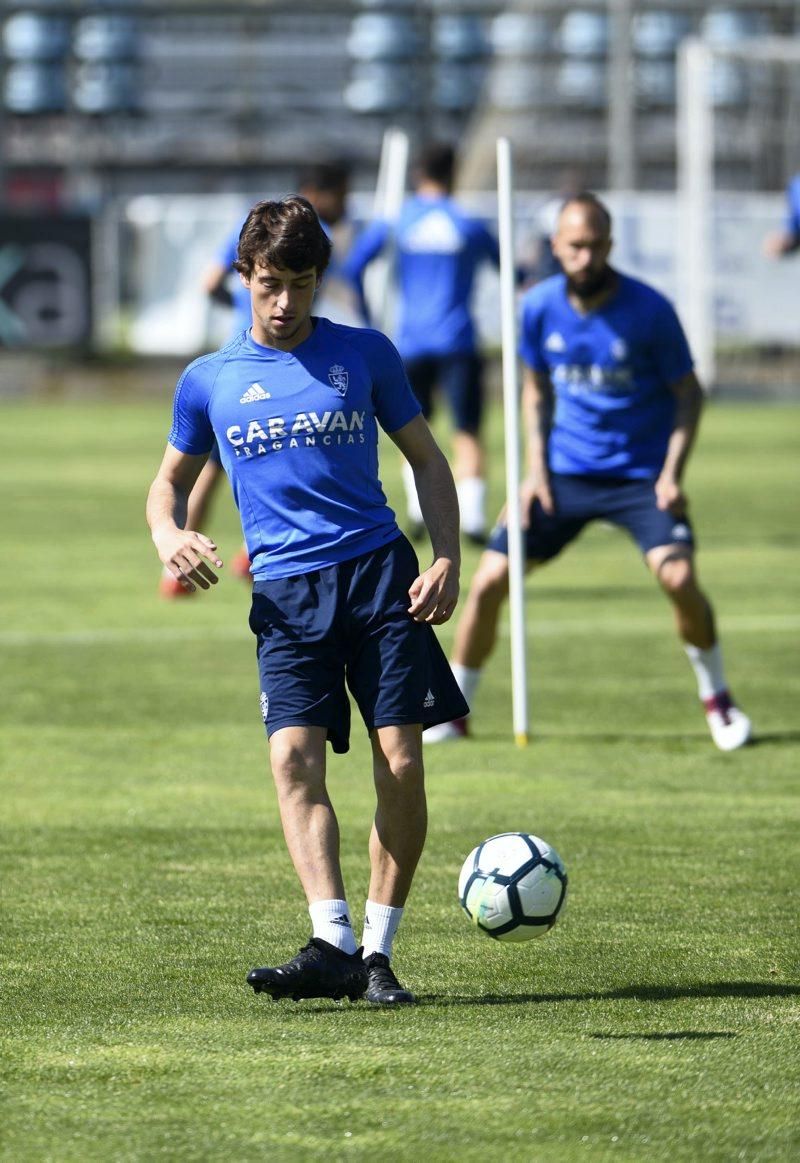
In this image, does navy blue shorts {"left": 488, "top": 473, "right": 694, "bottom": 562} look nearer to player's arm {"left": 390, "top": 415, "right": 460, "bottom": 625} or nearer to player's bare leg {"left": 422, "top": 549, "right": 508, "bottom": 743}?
player's bare leg {"left": 422, "top": 549, "right": 508, "bottom": 743}

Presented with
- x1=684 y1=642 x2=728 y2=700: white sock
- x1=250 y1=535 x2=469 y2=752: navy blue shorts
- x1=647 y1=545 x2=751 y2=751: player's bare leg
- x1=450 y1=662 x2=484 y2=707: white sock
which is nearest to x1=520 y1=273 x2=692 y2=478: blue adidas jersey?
x1=647 y1=545 x2=751 y2=751: player's bare leg

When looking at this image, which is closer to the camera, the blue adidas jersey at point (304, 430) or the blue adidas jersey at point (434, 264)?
the blue adidas jersey at point (304, 430)

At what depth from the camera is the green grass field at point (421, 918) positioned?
4.18m

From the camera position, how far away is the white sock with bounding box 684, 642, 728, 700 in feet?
28.2

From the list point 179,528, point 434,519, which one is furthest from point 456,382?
point 179,528

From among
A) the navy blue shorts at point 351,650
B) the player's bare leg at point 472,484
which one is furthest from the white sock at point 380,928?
the player's bare leg at point 472,484

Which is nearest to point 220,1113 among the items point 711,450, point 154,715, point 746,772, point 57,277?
point 746,772

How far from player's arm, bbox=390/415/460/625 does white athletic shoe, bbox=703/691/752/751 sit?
3.50 m

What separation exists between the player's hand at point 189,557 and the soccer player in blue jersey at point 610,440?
363 cm

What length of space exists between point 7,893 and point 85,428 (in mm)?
18606

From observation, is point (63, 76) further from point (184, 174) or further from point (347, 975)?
point (347, 975)

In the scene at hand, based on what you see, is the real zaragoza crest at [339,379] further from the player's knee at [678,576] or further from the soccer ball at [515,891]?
the player's knee at [678,576]

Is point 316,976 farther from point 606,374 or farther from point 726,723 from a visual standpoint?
point 606,374

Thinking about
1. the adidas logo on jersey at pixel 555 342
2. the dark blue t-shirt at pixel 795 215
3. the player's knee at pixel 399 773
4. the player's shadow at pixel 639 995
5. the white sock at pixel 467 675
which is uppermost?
the dark blue t-shirt at pixel 795 215
